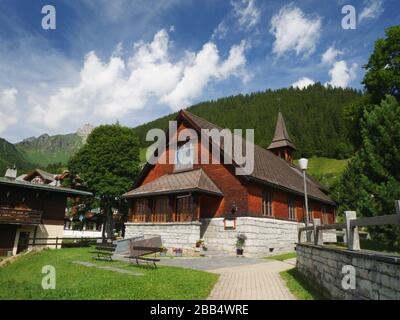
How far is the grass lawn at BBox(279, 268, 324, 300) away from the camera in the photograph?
8.30 m

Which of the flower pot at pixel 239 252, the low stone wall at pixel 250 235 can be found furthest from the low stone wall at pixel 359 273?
the low stone wall at pixel 250 235

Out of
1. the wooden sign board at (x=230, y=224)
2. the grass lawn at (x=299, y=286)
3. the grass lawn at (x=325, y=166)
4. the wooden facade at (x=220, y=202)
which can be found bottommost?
the grass lawn at (x=299, y=286)

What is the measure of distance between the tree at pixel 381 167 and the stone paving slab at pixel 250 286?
856 cm

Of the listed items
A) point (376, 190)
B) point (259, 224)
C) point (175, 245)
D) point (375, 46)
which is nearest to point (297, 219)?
point (259, 224)

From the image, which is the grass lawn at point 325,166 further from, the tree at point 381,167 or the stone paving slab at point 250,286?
the stone paving slab at point 250,286

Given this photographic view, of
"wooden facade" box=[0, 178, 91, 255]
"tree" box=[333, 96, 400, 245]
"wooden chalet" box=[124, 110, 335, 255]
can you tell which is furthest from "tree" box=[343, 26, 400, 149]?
"wooden facade" box=[0, 178, 91, 255]

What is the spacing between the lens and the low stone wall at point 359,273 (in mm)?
4859

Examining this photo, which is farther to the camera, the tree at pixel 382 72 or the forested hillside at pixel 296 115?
the forested hillside at pixel 296 115

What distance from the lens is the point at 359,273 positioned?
6.05m

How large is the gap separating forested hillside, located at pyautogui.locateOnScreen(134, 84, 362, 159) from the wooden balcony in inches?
3007

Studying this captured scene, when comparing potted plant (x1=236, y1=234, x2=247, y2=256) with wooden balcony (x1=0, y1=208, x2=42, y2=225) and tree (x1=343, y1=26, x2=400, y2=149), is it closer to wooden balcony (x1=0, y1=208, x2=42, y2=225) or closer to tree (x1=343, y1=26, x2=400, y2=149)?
tree (x1=343, y1=26, x2=400, y2=149)

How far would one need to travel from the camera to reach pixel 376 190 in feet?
58.8

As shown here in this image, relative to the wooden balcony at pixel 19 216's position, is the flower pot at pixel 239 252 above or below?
below

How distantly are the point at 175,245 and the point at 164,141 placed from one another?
9.77m
